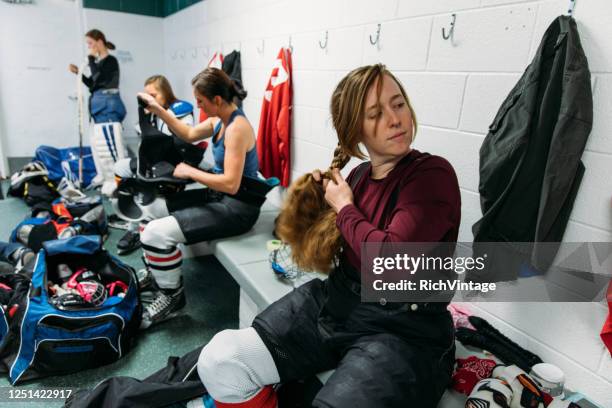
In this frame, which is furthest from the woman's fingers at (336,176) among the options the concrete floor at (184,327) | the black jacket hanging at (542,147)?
the concrete floor at (184,327)

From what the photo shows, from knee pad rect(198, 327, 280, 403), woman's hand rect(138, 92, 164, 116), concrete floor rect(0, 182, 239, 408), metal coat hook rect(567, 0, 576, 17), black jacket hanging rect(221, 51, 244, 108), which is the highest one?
metal coat hook rect(567, 0, 576, 17)

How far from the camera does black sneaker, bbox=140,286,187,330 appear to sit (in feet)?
6.19

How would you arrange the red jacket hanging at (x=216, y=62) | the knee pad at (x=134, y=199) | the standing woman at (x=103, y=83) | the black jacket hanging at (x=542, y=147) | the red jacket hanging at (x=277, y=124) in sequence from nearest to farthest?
1. the black jacket hanging at (x=542, y=147)
2. the knee pad at (x=134, y=199)
3. the red jacket hanging at (x=277, y=124)
4. the red jacket hanging at (x=216, y=62)
5. the standing woman at (x=103, y=83)

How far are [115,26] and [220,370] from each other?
4759 mm

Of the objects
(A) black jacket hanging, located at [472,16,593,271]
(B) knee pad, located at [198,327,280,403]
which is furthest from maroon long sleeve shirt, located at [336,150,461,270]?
(B) knee pad, located at [198,327,280,403]

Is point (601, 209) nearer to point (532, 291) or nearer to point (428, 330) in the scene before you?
point (532, 291)

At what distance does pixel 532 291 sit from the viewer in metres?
1.31

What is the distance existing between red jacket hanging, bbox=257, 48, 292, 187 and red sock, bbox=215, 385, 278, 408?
5.09 ft

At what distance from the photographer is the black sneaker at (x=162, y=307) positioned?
74.3 inches

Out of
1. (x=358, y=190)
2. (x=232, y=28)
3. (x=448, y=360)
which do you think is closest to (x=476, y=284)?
(x=448, y=360)

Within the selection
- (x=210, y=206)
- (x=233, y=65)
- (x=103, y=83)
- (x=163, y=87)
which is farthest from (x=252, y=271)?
(x=103, y=83)

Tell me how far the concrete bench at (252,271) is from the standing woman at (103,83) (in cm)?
253

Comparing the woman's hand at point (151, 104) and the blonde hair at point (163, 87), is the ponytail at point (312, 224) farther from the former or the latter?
the blonde hair at point (163, 87)

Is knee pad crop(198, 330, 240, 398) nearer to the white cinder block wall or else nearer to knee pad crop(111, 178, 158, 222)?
the white cinder block wall
